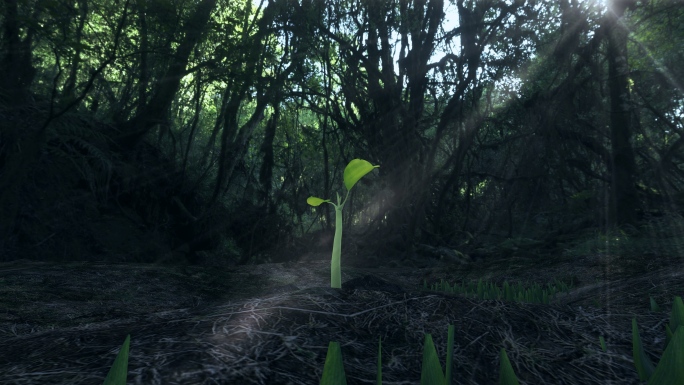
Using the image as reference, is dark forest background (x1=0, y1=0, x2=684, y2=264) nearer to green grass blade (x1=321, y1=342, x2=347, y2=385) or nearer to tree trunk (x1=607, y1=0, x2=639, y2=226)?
tree trunk (x1=607, y1=0, x2=639, y2=226)

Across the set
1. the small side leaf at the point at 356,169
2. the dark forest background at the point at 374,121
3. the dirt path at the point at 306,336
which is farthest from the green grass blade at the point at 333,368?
the dark forest background at the point at 374,121

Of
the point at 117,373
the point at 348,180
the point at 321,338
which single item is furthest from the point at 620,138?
the point at 117,373

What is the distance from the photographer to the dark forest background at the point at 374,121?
905cm

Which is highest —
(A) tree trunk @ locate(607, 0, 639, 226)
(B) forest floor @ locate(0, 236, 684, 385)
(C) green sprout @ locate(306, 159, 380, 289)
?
(A) tree trunk @ locate(607, 0, 639, 226)

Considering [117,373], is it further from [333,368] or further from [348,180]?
[348,180]

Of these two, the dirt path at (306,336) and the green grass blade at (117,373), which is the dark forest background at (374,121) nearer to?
the dirt path at (306,336)

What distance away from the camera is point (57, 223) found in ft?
27.5

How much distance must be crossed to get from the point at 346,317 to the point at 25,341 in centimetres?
127

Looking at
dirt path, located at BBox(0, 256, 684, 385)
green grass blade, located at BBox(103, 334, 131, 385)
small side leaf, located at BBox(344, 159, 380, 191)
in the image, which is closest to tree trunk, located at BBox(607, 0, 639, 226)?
dirt path, located at BBox(0, 256, 684, 385)

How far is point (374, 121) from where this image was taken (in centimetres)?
1035

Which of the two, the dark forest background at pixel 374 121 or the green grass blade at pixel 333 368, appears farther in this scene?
the dark forest background at pixel 374 121

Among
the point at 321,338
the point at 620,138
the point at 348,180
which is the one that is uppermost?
the point at 620,138

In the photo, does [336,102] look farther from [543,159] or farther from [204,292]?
[204,292]

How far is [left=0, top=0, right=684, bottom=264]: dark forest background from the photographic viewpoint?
9.05m
